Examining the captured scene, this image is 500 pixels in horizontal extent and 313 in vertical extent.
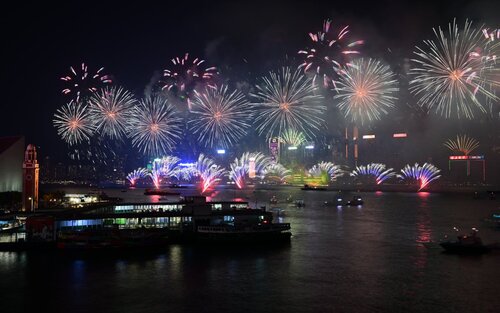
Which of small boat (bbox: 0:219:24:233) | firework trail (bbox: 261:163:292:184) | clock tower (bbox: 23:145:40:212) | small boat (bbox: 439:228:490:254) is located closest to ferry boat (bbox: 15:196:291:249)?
small boat (bbox: 0:219:24:233)

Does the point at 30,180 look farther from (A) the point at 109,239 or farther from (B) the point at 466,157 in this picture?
(B) the point at 466,157

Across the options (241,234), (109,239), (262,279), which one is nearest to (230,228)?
(241,234)

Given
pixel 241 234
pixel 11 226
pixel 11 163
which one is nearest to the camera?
pixel 241 234

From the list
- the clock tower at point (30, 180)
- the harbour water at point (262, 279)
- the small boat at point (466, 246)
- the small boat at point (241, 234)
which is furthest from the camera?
the clock tower at point (30, 180)

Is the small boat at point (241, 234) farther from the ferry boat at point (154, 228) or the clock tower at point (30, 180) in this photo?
the clock tower at point (30, 180)

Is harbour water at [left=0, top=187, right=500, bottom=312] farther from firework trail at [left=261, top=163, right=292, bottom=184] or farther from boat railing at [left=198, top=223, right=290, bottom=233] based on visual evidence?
firework trail at [left=261, top=163, right=292, bottom=184]

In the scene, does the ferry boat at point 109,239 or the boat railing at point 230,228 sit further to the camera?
the boat railing at point 230,228

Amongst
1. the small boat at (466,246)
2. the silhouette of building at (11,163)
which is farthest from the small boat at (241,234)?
the silhouette of building at (11,163)
